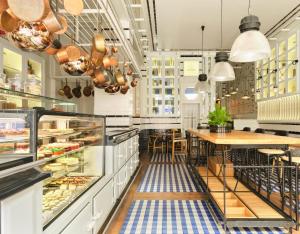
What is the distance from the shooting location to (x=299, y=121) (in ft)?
23.7

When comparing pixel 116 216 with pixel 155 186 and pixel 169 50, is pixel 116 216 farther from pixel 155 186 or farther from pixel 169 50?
pixel 169 50

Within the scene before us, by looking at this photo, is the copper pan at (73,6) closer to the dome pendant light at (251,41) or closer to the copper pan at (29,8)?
the copper pan at (29,8)

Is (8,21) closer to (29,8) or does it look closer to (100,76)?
(29,8)

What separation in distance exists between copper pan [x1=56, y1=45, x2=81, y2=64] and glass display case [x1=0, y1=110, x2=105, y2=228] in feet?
2.65

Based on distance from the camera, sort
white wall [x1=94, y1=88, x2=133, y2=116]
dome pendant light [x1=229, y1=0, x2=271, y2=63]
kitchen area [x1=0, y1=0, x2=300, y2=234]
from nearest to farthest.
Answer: kitchen area [x1=0, y1=0, x2=300, y2=234]
dome pendant light [x1=229, y1=0, x2=271, y2=63]
white wall [x1=94, y1=88, x2=133, y2=116]

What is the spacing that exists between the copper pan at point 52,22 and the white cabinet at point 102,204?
5.16ft

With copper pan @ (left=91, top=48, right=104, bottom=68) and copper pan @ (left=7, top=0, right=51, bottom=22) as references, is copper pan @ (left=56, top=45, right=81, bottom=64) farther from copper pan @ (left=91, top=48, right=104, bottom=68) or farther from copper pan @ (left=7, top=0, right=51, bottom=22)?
copper pan @ (left=7, top=0, right=51, bottom=22)

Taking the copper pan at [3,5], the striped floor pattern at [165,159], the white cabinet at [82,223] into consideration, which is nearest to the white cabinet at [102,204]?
the white cabinet at [82,223]

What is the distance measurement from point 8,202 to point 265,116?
31.4ft

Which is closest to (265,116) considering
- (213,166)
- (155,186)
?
(213,166)

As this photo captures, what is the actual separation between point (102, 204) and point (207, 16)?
6.40 meters

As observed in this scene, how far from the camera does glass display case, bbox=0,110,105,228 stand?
1.79 m

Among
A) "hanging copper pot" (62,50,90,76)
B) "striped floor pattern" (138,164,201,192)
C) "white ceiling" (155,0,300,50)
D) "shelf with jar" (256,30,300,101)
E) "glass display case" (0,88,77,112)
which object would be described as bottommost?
"striped floor pattern" (138,164,201,192)

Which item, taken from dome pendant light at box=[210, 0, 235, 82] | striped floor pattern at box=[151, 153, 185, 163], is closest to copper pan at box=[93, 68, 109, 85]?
dome pendant light at box=[210, 0, 235, 82]
